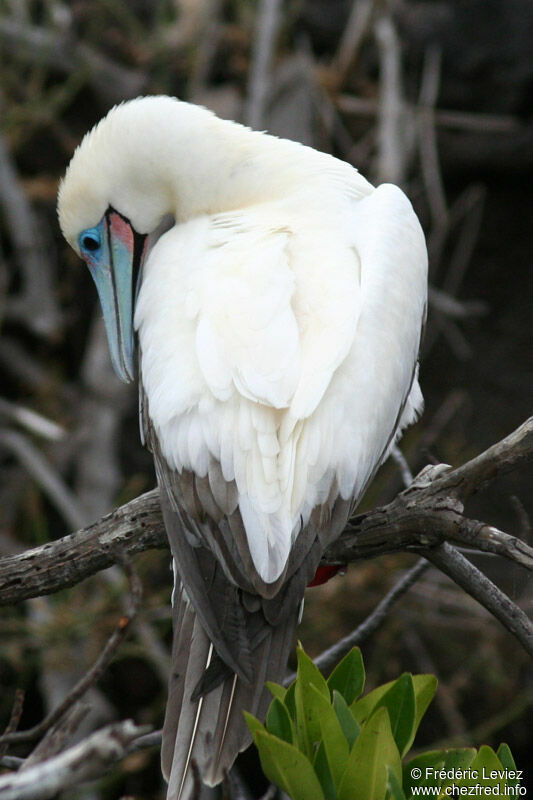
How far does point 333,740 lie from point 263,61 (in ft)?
12.9

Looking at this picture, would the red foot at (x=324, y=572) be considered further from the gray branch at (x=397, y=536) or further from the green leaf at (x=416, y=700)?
the green leaf at (x=416, y=700)

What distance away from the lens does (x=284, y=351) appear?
6.82 feet

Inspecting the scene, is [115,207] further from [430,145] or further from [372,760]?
[430,145]

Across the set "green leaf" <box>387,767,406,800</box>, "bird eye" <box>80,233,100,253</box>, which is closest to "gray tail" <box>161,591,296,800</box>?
"green leaf" <box>387,767,406,800</box>

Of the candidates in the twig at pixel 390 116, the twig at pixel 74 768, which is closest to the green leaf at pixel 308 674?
the twig at pixel 74 768

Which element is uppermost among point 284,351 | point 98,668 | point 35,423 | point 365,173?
Result: point 284,351

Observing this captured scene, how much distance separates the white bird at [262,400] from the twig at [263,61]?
7.30 ft

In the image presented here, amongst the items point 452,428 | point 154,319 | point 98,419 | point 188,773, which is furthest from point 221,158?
point 452,428

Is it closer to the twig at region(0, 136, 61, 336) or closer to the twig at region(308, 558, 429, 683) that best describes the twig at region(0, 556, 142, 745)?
the twig at region(308, 558, 429, 683)

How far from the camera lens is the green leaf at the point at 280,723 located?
158cm

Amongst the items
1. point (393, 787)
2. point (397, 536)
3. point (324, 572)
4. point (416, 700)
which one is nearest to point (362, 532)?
point (397, 536)

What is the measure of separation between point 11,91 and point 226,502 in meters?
3.83

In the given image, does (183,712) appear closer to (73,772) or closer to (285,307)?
(285,307)

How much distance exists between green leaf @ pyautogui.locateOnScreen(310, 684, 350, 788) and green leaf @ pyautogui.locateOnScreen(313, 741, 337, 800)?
0.07 ft
